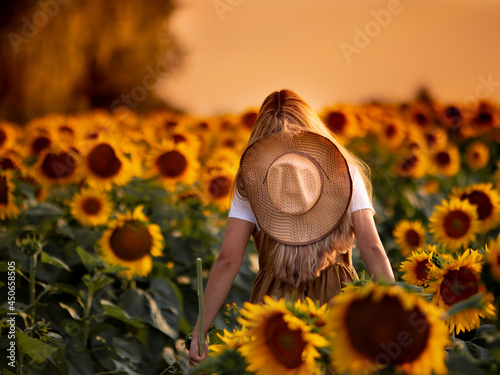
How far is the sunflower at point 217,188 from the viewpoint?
12.8ft

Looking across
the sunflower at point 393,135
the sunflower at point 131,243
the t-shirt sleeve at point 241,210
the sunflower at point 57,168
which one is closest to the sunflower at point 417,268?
the t-shirt sleeve at point 241,210

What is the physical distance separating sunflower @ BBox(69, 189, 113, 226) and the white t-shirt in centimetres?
151

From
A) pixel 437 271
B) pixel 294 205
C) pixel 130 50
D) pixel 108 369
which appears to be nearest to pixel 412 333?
pixel 437 271

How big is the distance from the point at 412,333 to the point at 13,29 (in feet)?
36.5

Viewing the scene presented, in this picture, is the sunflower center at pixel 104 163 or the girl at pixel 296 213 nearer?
the girl at pixel 296 213

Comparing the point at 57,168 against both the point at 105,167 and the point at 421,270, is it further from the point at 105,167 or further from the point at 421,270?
the point at 421,270

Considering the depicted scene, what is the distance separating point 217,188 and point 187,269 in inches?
25.4

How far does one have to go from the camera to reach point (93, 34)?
11.9 metres

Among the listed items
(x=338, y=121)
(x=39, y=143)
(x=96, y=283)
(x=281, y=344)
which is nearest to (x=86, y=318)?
(x=96, y=283)

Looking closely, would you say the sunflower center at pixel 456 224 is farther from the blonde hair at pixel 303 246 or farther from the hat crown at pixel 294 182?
the hat crown at pixel 294 182

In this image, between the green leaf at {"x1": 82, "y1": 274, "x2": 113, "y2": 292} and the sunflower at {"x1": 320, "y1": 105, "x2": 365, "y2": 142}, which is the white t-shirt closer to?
the green leaf at {"x1": 82, "y1": 274, "x2": 113, "y2": 292}

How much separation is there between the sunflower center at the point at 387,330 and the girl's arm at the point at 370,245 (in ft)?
2.34

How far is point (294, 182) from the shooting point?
75.4 inches

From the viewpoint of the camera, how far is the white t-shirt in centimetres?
200
